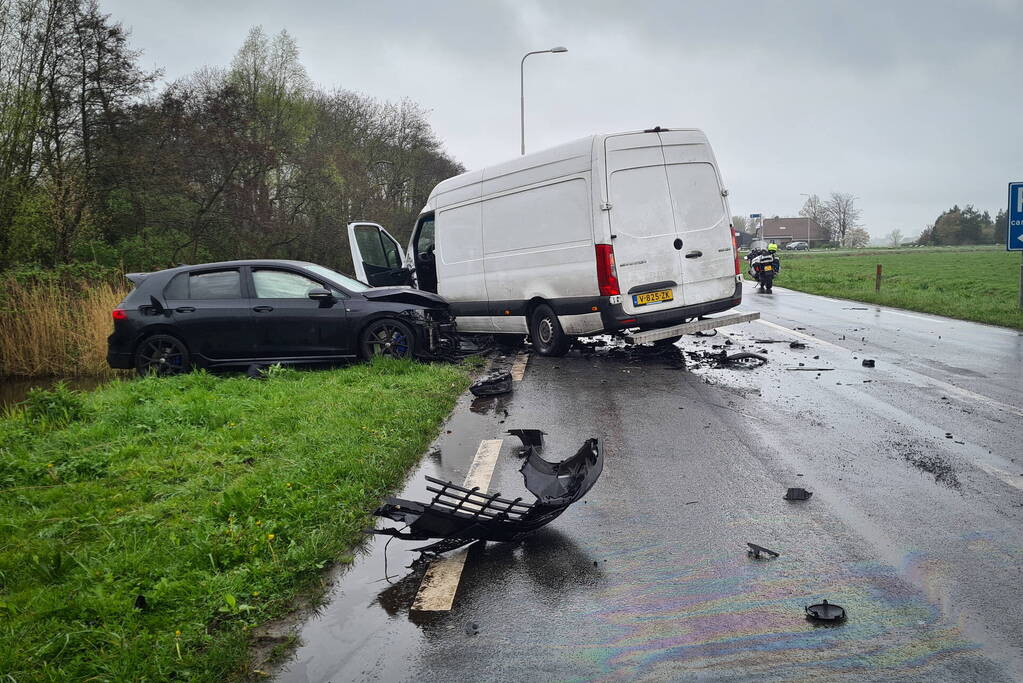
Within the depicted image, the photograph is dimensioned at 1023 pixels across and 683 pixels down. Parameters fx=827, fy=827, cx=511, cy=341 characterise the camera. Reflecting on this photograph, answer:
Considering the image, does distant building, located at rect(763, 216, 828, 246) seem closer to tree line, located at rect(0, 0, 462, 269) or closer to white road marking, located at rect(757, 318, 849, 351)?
tree line, located at rect(0, 0, 462, 269)

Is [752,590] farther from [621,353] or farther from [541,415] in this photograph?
[621,353]

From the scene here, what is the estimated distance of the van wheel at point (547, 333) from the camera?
11.2 meters

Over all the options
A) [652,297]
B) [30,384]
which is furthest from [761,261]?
[30,384]

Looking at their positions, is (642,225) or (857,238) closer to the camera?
(642,225)

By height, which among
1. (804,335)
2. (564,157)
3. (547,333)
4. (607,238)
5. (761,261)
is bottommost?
(804,335)

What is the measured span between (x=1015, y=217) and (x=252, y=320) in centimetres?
1501

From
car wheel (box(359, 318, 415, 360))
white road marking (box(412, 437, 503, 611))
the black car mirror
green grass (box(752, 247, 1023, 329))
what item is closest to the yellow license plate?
car wheel (box(359, 318, 415, 360))

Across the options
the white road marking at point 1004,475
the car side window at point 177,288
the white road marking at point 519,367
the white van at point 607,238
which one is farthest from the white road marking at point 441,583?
the car side window at point 177,288

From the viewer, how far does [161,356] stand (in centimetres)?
1041

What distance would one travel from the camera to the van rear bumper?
10.2 meters

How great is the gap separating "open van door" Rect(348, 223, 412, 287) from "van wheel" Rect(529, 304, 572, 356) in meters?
3.77

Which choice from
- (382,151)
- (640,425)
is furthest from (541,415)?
(382,151)

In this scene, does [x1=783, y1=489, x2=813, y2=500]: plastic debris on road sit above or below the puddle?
below

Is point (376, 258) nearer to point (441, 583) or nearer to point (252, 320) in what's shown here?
point (252, 320)
